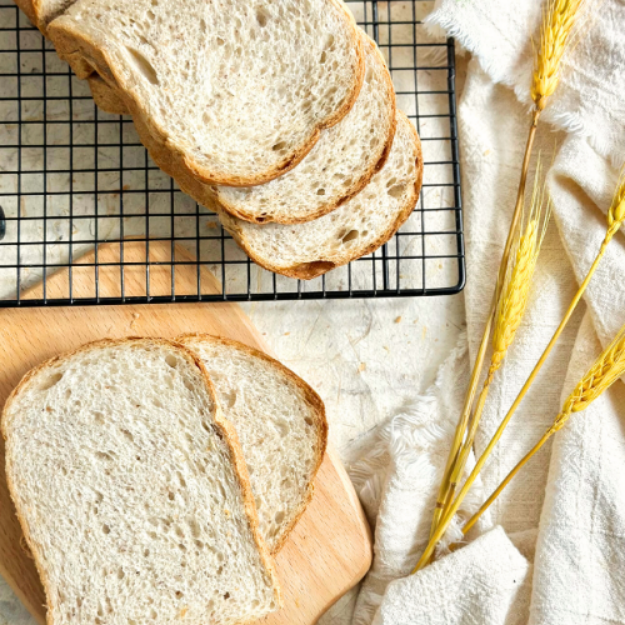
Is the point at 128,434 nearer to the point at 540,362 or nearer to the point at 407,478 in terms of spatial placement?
the point at 407,478

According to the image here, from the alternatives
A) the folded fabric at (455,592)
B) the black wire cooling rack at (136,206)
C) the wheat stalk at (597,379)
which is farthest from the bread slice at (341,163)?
the folded fabric at (455,592)

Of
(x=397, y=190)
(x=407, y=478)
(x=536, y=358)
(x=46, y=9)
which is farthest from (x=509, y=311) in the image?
(x=46, y=9)

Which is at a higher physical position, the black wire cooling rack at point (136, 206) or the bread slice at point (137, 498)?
the black wire cooling rack at point (136, 206)

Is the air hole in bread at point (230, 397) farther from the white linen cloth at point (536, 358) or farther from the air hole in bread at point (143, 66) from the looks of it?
the air hole in bread at point (143, 66)

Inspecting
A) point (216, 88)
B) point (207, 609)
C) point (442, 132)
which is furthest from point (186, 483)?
point (442, 132)

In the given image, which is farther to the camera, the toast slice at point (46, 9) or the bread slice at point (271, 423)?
the bread slice at point (271, 423)
